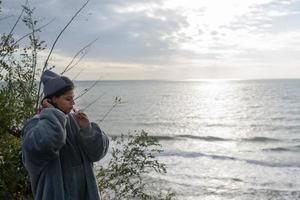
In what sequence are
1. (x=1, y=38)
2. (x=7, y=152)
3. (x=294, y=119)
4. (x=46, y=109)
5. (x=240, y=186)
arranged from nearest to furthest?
1. (x=46, y=109)
2. (x=7, y=152)
3. (x=1, y=38)
4. (x=240, y=186)
5. (x=294, y=119)

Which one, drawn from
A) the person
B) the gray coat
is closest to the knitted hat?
the person

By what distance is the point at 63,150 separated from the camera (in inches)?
121

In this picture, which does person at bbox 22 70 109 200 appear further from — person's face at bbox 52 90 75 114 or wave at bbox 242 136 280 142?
wave at bbox 242 136 280 142

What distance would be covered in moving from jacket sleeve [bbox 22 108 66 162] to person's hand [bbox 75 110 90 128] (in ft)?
0.60

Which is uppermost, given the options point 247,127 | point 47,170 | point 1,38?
point 1,38

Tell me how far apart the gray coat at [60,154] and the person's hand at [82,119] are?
0.03 m

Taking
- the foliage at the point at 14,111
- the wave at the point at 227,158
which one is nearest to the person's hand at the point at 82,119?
the foliage at the point at 14,111

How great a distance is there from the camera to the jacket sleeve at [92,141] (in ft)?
10.0

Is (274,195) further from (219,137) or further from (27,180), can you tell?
(219,137)

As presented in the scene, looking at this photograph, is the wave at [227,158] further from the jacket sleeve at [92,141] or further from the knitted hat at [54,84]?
the knitted hat at [54,84]

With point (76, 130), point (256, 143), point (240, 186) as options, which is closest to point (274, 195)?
point (240, 186)

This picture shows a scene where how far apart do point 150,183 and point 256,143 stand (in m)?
18.1

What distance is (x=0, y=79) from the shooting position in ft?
21.2

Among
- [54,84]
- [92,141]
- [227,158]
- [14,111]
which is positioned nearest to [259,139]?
[227,158]
